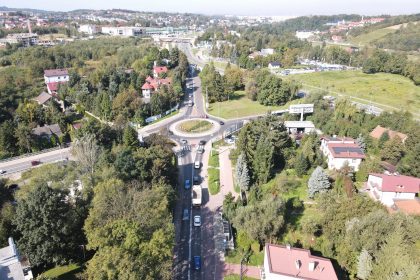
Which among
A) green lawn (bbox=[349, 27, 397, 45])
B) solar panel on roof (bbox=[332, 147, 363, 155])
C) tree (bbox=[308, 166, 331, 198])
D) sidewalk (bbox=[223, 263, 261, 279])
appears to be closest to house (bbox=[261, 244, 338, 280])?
sidewalk (bbox=[223, 263, 261, 279])

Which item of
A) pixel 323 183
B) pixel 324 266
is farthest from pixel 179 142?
pixel 324 266

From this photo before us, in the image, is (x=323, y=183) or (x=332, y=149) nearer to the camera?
(x=323, y=183)

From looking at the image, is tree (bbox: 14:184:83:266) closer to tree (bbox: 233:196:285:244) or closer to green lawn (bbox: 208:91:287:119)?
tree (bbox: 233:196:285:244)

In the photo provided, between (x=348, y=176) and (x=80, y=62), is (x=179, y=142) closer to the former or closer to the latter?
(x=348, y=176)

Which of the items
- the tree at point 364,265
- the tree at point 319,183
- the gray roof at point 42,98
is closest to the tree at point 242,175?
the tree at point 319,183

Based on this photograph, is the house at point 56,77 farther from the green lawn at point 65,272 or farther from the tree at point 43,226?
the green lawn at point 65,272

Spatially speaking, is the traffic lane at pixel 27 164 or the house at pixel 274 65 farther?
the house at pixel 274 65
